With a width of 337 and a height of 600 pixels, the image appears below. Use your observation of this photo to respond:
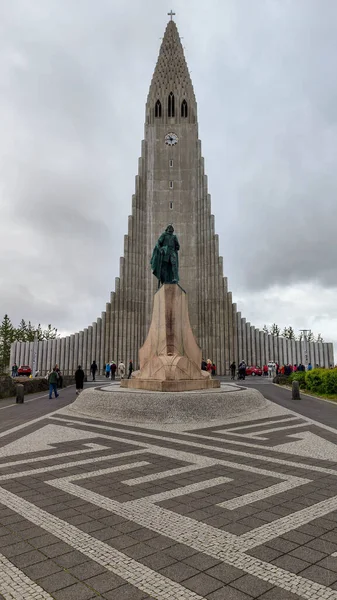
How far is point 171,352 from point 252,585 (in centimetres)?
1043

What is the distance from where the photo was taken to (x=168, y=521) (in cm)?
382

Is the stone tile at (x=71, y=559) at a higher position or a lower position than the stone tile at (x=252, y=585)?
lower

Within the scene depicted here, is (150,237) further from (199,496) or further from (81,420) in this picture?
(199,496)

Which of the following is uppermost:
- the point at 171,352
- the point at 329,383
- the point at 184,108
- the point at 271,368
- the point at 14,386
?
the point at 184,108

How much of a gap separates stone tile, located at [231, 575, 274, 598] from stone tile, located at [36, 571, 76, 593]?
1128 mm

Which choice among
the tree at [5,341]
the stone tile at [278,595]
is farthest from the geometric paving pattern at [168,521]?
the tree at [5,341]

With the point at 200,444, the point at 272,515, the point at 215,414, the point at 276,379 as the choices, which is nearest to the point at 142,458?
the point at 200,444

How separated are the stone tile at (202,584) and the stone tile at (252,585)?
0.12 meters

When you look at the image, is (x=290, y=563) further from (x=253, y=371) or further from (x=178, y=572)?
(x=253, y=371)

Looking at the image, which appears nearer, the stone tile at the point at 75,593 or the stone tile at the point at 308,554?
the stone tile at the point at 75,593

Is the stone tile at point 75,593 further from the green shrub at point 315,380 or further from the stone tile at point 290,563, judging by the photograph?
the green shrub at point 315,380

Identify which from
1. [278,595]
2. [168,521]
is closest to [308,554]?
[278,595]

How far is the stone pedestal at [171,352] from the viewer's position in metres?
12.6

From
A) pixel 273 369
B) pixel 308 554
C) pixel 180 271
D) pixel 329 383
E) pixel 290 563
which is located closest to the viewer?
pixel 290 563
